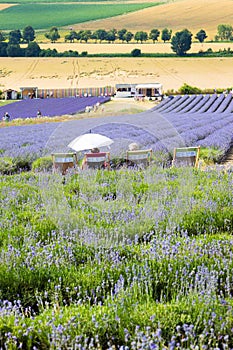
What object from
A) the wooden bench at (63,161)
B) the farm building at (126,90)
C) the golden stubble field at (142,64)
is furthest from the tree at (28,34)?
the wooden bench at (63,161)

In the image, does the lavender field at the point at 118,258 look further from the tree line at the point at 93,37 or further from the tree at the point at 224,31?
the tree at the point at 224,31

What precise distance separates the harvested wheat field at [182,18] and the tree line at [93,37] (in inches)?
77.1

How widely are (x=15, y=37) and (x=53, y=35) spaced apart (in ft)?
27.3

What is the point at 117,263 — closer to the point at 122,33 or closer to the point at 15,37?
the point at 15,37

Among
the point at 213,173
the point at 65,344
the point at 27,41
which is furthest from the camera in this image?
the point at 27,41

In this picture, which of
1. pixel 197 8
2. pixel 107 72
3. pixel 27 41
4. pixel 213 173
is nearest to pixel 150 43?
pixel 197 8

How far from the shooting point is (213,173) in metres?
8.45

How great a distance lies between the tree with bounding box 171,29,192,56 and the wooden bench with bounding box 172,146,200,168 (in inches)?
3447

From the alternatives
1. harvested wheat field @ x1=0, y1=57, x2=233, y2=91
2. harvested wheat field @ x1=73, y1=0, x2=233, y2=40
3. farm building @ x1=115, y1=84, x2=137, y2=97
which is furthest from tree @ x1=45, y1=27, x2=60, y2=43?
farm building @ x1=115, y1=84, x2=137, y2=97

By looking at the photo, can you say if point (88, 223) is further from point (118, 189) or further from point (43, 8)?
point (43, 8)

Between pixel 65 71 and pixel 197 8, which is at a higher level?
pixel 197 8

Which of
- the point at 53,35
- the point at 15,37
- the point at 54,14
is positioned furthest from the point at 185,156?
the point at 54,14

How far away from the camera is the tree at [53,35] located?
108 metres

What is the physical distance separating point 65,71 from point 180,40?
69.0 feet
